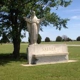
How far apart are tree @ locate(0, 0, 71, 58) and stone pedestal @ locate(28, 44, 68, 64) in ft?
9.59

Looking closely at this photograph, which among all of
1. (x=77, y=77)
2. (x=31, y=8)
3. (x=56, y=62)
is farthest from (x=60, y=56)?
(x=77, y=77)

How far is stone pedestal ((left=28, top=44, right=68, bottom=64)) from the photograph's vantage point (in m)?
13.8

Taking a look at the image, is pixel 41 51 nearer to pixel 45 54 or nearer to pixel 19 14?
pixel 45 54

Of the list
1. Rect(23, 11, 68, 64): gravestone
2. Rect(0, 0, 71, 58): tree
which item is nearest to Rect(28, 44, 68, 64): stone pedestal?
Rect(23, 11, 68, 64): gravestone

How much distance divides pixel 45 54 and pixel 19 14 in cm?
486

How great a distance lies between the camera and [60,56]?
14.7 meters

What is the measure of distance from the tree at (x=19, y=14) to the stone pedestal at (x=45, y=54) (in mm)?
2922

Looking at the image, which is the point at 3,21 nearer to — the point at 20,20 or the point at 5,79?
the point at 20,20

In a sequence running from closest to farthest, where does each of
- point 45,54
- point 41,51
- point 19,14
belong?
1. point 45,54
2. point 41,51
3. point 19,14

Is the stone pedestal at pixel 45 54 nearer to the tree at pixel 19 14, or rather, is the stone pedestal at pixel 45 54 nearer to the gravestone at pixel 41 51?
the gravestone at pixel 41 51

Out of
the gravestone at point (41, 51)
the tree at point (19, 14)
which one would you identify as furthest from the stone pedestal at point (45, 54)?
the tree at point (19, 14)

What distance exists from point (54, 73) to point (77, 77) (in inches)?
50.8

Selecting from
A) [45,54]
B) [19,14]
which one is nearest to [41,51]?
[45,54]

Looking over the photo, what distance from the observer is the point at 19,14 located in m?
17.3
